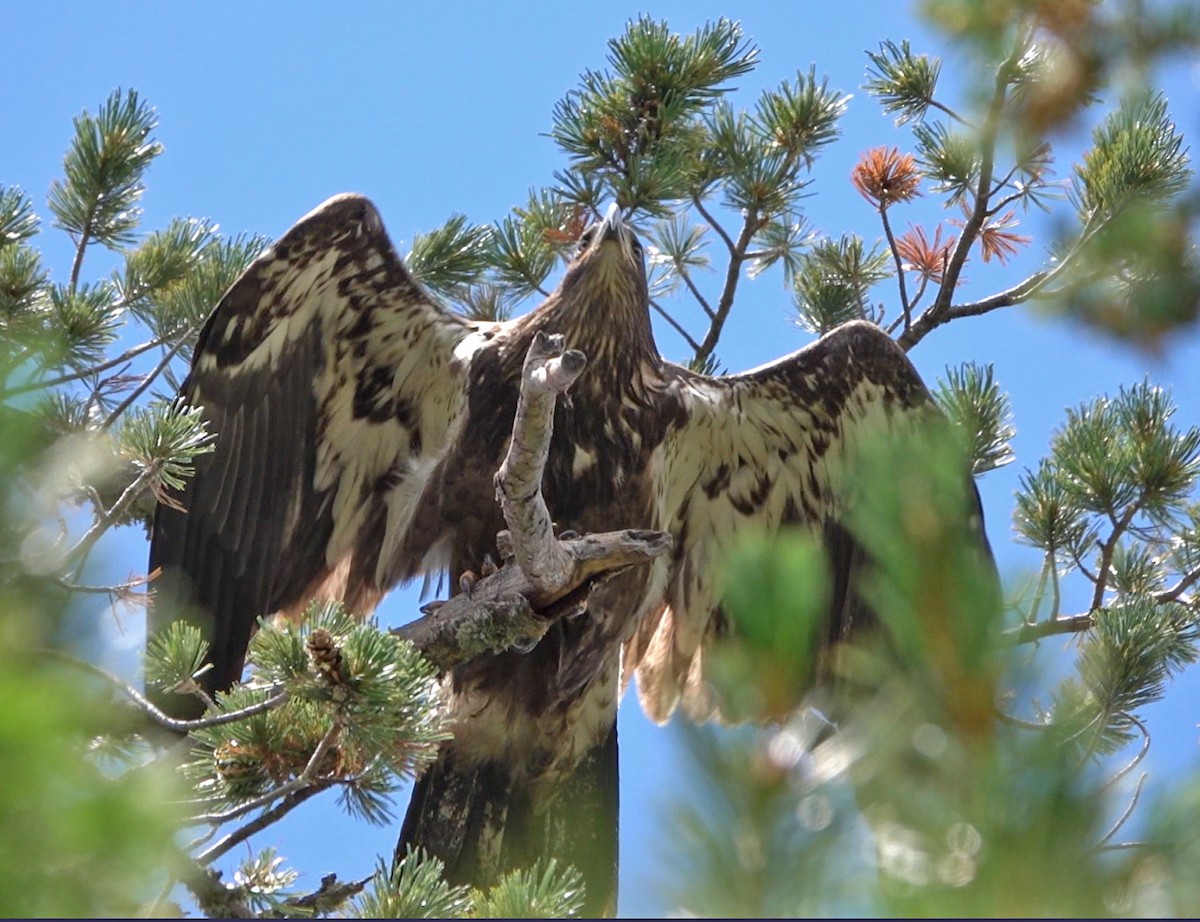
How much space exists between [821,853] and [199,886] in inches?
79.4

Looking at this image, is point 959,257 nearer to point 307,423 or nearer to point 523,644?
point 523,644

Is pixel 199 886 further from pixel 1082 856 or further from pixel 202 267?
pixel 202 267

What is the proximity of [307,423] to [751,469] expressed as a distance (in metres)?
1.72

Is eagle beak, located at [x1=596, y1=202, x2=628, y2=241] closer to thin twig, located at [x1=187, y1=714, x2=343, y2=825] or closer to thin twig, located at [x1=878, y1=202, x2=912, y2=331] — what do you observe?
thin twig, located at [x1=878, y1=202, x2=912, y2=331]

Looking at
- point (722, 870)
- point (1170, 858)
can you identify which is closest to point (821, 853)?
point (722, 870)

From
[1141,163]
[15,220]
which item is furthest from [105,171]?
[1141,163]

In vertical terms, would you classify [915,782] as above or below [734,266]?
below

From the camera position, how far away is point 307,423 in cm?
552

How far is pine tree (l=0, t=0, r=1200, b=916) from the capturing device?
5.00ft

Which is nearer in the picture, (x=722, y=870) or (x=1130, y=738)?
(x=722, y=870)

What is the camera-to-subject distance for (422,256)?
6.08m

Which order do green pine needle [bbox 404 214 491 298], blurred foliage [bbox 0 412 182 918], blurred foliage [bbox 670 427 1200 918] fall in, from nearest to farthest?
blurred foliage [bbox 0 412 182 918] < blurred foliage [bbox 670 427 1200 918] < green pine needle [bbox 404 214 491 298]

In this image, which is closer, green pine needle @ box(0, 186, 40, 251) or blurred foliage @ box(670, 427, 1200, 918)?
blurred foliage @ box(670, 427, 1200, 918)

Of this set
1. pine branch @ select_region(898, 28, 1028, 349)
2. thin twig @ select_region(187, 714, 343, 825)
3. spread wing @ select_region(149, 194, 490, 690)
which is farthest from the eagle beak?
thin twig @ select_region(187, 714, 343, 825)
